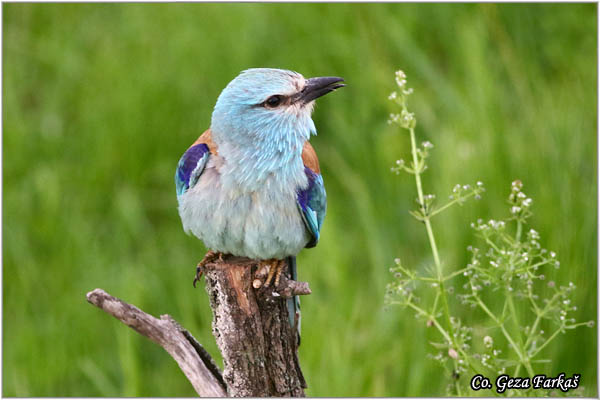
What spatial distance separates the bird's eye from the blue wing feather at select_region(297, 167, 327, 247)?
371 millimetres

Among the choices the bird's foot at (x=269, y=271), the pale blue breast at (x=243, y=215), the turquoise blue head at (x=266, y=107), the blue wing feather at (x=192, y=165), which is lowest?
the bird's foot at (x=269, y=271)

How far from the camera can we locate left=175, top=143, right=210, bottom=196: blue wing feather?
4.22 meters

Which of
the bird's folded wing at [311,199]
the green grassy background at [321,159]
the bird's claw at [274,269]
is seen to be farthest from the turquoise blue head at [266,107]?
the green grassy background at [321,159]

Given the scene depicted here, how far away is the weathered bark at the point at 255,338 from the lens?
13.2 ft

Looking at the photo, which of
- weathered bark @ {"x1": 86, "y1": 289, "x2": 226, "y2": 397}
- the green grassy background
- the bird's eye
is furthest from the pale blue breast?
the green grassy background

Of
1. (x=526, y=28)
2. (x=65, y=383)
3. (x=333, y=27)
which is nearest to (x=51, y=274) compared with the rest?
(x=65, y=383)

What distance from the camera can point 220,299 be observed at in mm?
4125

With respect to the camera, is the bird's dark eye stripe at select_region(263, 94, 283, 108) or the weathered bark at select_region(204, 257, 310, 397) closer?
the weathered bark at select_region(204, 257, 310, 397)

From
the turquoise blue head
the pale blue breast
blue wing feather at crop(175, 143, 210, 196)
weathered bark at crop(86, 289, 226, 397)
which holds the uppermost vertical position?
the turquoise blue head

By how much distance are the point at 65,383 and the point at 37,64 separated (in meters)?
4.00

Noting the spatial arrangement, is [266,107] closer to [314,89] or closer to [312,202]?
[314,89]

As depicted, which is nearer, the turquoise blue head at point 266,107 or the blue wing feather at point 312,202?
the turquoise blue head at point 266,107

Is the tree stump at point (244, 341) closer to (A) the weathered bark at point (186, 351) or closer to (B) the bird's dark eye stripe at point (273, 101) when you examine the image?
(A) the weathered bark at point (186, 351)

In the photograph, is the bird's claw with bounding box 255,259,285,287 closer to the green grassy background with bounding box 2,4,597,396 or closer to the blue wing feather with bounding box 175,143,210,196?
the blue wing feather with bounding box 175,143,210,196
